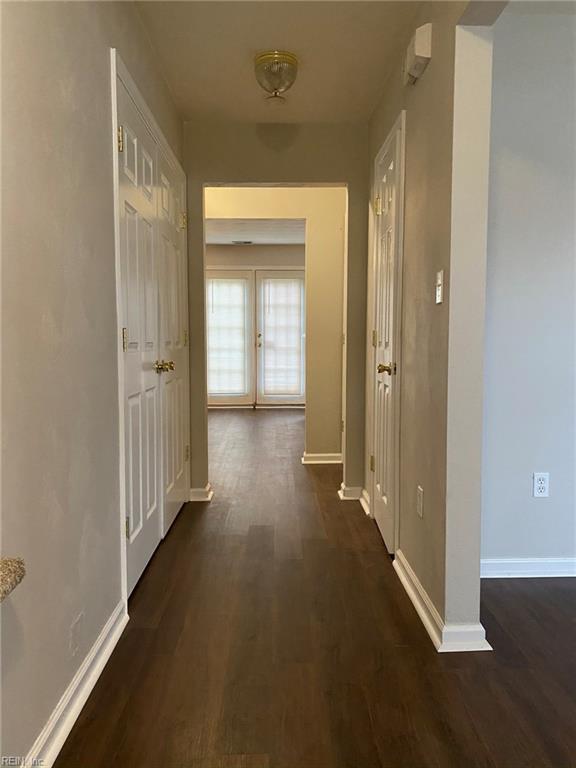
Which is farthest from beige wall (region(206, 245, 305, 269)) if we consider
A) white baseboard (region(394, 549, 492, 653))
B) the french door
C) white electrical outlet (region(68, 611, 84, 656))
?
white electrical outlet (region(68, 611, 84, 656))

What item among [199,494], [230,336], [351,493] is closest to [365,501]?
[351,493]

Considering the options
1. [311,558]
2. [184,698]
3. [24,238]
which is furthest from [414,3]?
[184,698]

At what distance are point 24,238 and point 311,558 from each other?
198 cm

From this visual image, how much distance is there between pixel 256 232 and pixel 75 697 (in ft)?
19.9

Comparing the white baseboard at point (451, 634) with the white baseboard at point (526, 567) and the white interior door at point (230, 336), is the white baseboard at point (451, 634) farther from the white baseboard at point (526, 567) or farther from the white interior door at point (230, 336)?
the white interior door at point (230, 336)

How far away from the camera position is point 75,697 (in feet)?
4.92

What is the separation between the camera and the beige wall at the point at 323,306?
4.52 meters

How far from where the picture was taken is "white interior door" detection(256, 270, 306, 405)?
8109mm

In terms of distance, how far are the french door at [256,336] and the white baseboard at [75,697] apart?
6.34 meters

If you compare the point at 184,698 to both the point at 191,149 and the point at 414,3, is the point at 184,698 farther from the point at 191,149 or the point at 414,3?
the point at 191,149

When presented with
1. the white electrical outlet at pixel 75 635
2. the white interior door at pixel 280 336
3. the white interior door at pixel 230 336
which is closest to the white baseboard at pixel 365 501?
the white electrical outlet at pixel 75 635

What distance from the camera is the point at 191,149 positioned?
133 inches

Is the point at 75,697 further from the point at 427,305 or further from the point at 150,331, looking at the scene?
the point at 427,305

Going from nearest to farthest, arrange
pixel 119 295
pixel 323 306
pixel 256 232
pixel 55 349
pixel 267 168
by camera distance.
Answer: pixel 55 349 < pixel 119 295 < pixel 267 168 < pixel 323 306 < pixel 256 232
